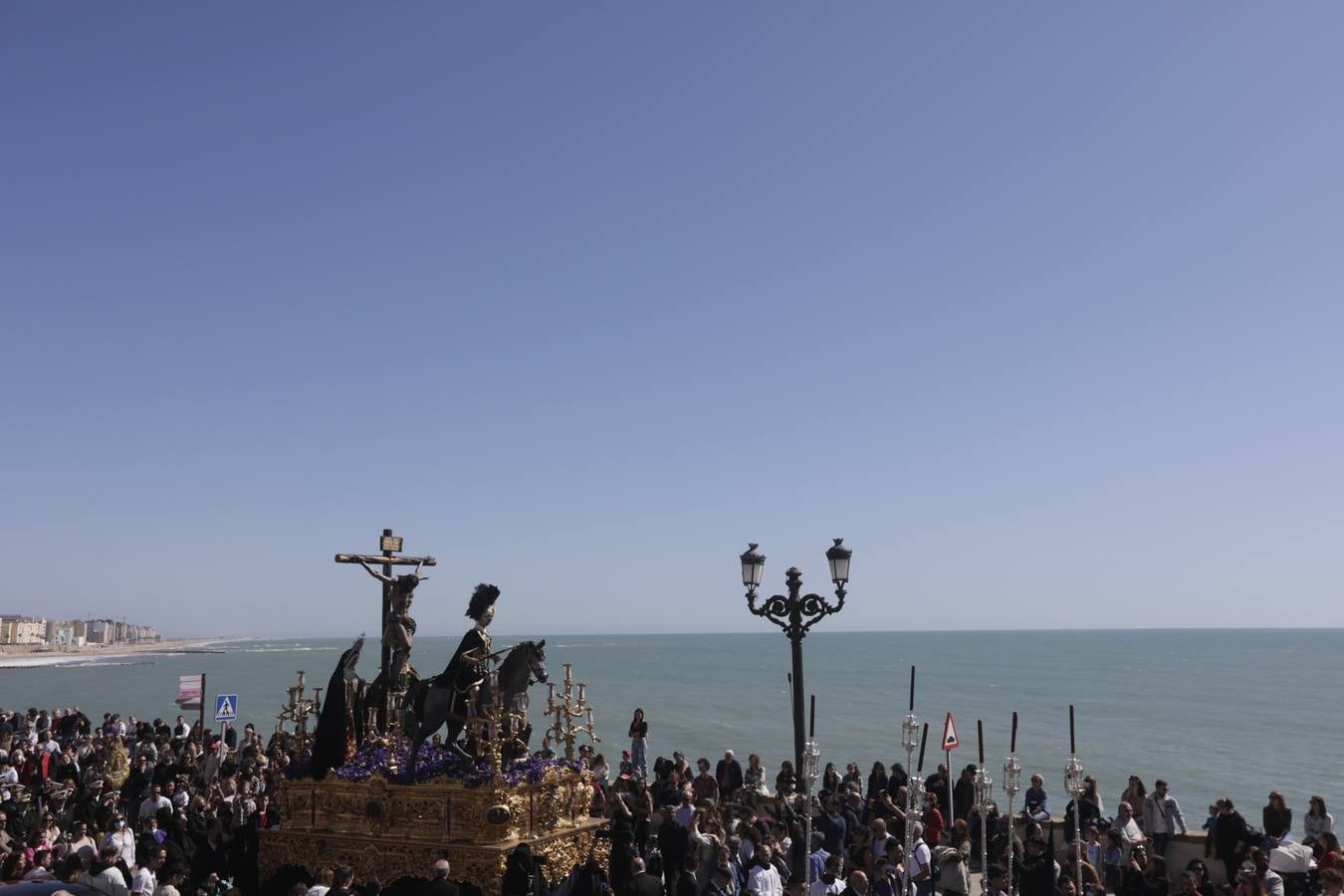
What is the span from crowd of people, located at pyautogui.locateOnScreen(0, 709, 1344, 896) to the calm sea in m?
22.4

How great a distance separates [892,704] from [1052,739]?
26960mm

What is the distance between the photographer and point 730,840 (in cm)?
1430

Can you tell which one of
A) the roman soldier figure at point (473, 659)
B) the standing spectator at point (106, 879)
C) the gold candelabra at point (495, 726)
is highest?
the roman soldier figure at point (473, 659)

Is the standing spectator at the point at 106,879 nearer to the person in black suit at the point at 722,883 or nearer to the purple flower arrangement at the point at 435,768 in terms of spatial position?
the purple flower arrangement at the point at 435,768

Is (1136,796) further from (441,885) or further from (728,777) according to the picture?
(441,885)

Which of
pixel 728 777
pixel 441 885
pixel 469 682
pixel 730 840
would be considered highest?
pixel 469 682

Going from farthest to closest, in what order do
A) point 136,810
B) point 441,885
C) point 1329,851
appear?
point 136,810 < point 1329,851 < point 441,885

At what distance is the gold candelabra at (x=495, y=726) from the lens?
1316 centimetres

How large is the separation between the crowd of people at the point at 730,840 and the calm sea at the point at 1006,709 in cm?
2243

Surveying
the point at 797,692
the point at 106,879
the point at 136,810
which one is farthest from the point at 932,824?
the point at 136,810

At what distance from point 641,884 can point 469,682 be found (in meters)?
3.77

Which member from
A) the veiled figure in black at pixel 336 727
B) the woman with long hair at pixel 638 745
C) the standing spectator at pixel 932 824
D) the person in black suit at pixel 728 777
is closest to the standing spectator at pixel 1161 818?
the standing spectator at pixel 932 824

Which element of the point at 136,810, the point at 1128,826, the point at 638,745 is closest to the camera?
the point at 1128,826

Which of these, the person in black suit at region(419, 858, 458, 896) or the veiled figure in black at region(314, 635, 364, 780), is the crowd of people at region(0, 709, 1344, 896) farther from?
the veiled figure in black at region(314, 635, 364, 780)
